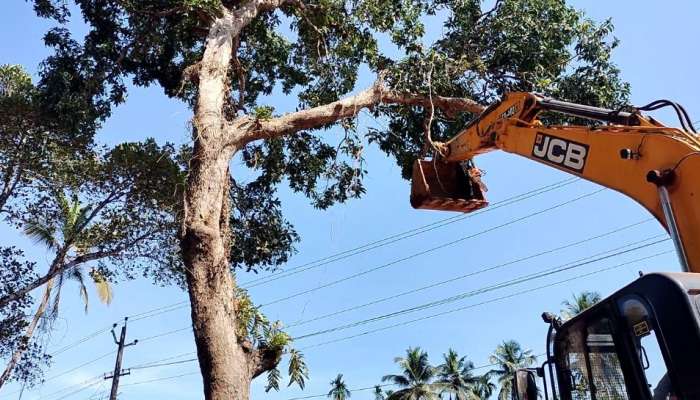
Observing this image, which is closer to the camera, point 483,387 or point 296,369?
point 296,369

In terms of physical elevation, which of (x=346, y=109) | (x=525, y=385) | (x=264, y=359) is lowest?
(x=525, y=385)

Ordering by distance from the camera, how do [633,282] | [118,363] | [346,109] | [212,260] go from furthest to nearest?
[118,363]
[346,109]
[212,260]
[633,282]

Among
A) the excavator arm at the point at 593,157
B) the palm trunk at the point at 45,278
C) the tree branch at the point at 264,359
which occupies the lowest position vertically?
the tree branch at the point at 264,359

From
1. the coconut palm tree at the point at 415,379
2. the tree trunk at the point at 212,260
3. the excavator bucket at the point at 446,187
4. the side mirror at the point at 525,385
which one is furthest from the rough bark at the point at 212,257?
the coconut palm tree at the point at 415,379

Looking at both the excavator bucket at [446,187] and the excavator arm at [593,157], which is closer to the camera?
the excavator arm at [593,157]

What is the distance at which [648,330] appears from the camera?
110 inches

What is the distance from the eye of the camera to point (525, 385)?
11.3 feet

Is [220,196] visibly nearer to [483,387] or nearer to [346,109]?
[346,109]

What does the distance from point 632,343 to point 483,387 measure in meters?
37.3

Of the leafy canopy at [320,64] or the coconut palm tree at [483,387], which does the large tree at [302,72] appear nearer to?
the leafy canopy at [320,64]

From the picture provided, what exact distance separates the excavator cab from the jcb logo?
1.56 metres

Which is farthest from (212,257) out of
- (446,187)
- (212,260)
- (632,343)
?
(632,343)

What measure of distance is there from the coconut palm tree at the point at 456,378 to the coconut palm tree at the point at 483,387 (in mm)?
234

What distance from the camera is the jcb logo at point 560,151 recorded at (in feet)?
15.0
